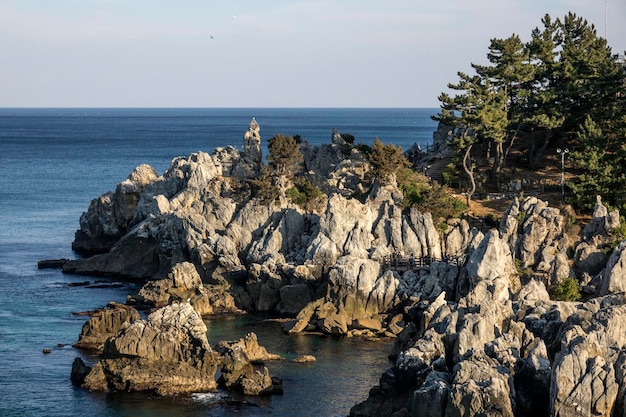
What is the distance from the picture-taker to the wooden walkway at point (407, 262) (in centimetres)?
7138

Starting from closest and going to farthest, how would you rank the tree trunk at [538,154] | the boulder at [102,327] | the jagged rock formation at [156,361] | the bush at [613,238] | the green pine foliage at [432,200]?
the jagged rock formation at [156,361] < the boulder at [102,327] < the bush at [613,238] < the green pine foliage at [432,200] < the tree trunk at [538,154]

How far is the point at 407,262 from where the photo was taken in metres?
72.1

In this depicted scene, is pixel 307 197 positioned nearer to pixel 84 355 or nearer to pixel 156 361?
pixel 84 355

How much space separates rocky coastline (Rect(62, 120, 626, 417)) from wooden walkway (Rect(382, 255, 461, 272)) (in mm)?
283

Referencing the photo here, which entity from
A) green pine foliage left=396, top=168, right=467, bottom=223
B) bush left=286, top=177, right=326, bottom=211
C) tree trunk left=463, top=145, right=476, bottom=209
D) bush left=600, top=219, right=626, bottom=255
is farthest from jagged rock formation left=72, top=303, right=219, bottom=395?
tree trunk left=463, top=145, right=476, bottom=209

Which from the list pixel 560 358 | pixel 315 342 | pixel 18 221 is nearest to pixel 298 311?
pixel 315 342

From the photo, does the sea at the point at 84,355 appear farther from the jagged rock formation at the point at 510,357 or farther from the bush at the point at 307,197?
the bush at the point at 307,197

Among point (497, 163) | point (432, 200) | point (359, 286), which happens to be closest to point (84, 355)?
point (359, 286)

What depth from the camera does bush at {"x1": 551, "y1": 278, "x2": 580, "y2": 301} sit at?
209 feet

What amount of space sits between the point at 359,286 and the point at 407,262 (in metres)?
6.04

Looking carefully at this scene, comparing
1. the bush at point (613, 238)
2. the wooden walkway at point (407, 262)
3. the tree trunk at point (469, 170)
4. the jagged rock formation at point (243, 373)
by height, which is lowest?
the jagged rock formation at point (243, 373)

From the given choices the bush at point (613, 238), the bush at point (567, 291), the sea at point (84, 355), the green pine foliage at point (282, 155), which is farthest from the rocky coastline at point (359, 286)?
the green pine foliage at point (282, 155)

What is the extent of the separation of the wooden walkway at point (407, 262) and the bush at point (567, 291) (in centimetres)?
843

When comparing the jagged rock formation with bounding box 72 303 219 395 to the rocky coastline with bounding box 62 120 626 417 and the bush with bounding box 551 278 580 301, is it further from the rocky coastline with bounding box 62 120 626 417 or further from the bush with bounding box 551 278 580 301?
the bush with bounding box 551 278 580 301
